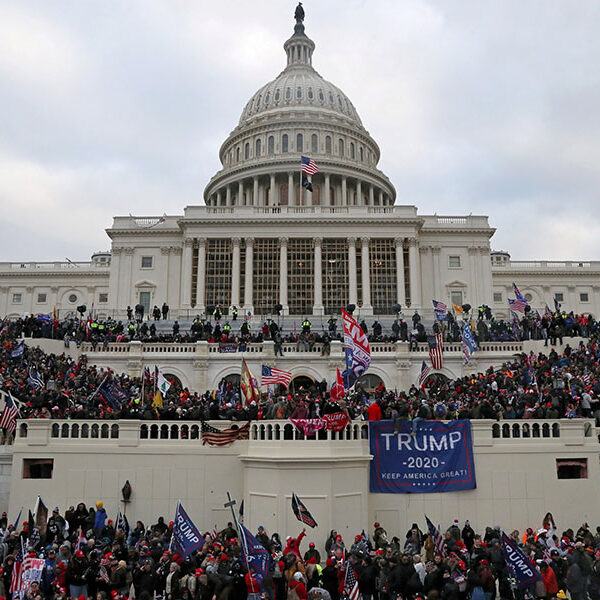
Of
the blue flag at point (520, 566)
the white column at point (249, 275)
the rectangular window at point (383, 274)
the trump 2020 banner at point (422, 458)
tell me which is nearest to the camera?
the blue flag at point (520, 566)

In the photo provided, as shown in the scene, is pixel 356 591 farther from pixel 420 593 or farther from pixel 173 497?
pixel 173 497

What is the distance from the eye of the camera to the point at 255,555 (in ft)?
45.4

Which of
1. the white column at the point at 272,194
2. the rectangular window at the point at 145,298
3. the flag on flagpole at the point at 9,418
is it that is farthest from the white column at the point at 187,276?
the flag on flagpole at the point at 9,418

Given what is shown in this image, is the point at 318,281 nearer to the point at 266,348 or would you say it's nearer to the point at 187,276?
the point at 187,276

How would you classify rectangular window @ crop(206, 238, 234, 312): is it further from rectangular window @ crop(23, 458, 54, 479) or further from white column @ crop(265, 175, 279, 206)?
rectangular window @ crop(23, 458, 54, 479)

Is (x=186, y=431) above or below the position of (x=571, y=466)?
above

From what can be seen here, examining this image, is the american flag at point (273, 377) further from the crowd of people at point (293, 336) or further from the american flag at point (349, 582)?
the american flag at point (349, 582)

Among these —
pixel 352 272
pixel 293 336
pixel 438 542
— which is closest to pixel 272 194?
pixel 352 272

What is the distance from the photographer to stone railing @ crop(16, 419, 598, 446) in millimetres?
21500

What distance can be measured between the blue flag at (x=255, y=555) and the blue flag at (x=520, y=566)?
16.6 ft

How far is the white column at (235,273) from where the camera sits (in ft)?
214

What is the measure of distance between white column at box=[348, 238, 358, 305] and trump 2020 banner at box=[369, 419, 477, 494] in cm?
4309

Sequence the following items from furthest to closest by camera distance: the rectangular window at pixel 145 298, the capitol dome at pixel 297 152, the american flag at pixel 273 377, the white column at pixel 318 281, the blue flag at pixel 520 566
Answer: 1. the capitol dome at pixel 297 152
2. the rectangular window at pixel 145 298
3. the white column at pixel 318 281
4. the american flag at pixel 273 377
5. the blue flag at pixel 520 566

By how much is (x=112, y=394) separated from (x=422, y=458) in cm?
1160
